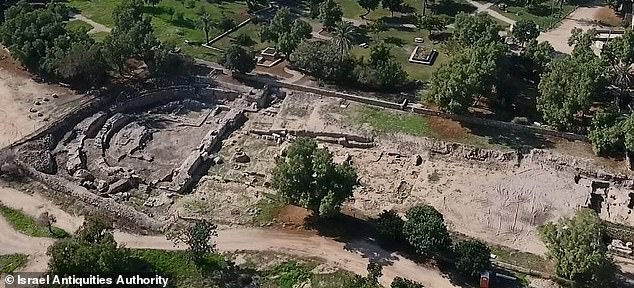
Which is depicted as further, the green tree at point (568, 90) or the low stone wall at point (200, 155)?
the green tree at point (568, 90)

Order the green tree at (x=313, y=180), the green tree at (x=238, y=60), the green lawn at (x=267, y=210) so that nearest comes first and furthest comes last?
1. the green tree at (x=313, y=180)
2. the green lawn at (x=267, y=210)
3. the green tree at (x=238, y=60)

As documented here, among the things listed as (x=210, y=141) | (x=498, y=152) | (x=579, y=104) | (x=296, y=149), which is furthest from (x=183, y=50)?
(x=579, y=104)

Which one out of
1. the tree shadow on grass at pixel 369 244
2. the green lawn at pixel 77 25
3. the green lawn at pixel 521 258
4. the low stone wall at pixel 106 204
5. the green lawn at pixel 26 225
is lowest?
the green lawn at pixel 26 225

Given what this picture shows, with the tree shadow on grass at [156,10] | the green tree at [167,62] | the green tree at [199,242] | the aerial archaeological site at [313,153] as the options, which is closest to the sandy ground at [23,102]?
the aerial archaeological site at [313,153]

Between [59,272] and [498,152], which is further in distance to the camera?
[498,152]

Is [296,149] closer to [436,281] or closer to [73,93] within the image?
[436,281]

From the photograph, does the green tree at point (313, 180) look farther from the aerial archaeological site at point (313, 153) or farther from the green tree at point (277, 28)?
the green tree at point (277, 28)

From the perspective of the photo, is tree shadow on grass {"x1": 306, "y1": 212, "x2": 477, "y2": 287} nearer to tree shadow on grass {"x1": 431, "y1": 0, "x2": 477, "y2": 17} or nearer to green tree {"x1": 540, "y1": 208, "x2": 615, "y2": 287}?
green tree {"x1": 540, "y1": 208, "x2": 615, "y2": 287}
